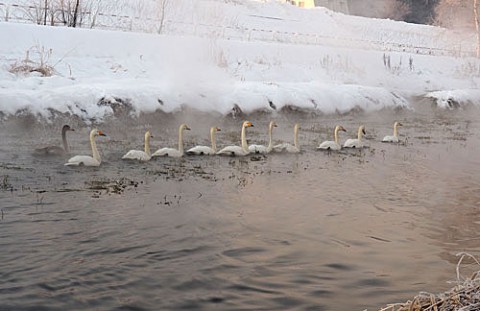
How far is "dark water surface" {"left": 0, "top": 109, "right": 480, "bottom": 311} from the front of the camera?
18.4 ft

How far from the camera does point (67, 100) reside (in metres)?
14.8

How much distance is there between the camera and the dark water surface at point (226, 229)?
561 cm

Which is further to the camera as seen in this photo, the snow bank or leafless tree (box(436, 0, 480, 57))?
leafless tree (box(436, 0, 480, 57))

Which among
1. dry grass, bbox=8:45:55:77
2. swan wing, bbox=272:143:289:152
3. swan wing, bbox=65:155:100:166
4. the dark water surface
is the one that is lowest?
the dark water surface

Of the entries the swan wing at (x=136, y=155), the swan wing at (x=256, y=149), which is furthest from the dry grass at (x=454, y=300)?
the swan wing at (x=256, y=149)

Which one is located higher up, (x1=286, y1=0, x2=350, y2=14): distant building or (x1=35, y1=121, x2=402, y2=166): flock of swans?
(x1=286, y1=0, x2=350, y2=14): distant building

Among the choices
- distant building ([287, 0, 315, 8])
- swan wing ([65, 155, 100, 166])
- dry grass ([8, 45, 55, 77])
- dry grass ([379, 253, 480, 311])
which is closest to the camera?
dry grass ([379, 253, 480, 311])

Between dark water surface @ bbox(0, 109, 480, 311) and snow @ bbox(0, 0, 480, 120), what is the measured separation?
2581mm

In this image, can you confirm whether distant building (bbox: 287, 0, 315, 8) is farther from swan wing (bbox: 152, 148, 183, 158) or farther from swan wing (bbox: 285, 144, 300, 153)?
swan wing (bbox: 152, 148, 183, 158)

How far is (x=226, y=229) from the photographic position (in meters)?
7.52

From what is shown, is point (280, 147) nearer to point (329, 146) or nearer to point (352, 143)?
point (329, 146)

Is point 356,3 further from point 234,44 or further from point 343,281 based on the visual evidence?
point 343,281

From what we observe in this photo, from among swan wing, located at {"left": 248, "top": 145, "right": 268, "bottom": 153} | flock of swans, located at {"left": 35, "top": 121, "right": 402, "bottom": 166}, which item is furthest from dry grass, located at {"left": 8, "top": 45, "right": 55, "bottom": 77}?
swan wing, located at {"left": 248, "top": 145, "right": 268, "bottom": 153}

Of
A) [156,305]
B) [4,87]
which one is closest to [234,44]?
[4,87]
